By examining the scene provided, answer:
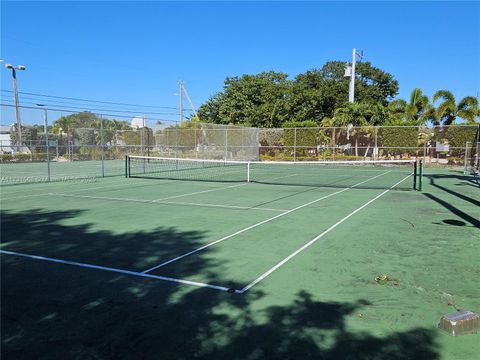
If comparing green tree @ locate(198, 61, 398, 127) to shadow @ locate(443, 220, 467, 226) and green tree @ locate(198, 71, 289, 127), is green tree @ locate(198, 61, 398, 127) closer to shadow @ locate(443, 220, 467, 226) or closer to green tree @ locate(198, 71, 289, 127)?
green tree @ locate(198, 71, 289, 127)

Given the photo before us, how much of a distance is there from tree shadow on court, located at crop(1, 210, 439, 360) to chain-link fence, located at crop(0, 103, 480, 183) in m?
19.1

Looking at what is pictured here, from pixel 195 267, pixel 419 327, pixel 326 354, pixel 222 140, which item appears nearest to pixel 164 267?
pixel 195 267

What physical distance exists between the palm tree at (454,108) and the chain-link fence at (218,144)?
28.6 ft

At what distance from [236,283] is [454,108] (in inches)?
1560

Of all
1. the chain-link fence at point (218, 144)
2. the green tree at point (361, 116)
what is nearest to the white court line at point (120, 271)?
the chain-link fence at point (218, 144)

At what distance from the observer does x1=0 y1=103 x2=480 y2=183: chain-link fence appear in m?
26.5

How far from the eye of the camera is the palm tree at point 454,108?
37656 mm

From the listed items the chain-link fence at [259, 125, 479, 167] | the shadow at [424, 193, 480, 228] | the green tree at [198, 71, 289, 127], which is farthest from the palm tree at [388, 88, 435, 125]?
the shadow at [424, 193, 480, 228]

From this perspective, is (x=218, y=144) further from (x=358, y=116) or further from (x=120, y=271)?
(x=120, y=271)

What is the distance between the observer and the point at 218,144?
30297 mm

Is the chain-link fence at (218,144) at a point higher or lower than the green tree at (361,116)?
lower

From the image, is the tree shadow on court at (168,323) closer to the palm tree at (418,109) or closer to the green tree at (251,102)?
the palm tree at (418,109)

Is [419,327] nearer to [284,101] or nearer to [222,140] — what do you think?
[222,140]

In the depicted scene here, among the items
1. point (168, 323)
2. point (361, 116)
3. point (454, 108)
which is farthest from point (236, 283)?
point (454, 108)
